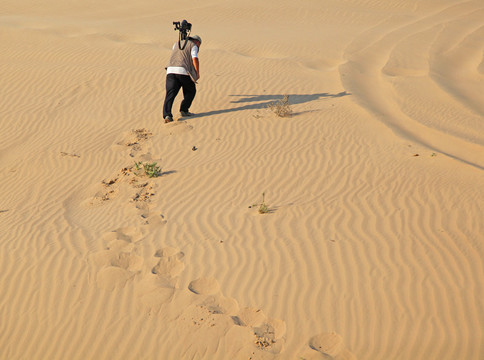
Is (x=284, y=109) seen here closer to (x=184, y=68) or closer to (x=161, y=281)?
(x=184, y=68)

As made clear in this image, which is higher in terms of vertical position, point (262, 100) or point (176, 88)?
point (262, 100)

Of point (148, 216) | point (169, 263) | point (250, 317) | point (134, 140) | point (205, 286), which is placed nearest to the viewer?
point (250, 317)

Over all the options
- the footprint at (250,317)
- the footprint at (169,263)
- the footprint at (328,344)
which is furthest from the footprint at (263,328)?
the footprint at (169,263)

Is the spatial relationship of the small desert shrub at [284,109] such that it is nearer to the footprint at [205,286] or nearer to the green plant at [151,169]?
the green plant at [151,169]

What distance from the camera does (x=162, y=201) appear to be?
19.8ft

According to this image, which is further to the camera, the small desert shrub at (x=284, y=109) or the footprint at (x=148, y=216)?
the small desert shrub at (x=284, y=109)

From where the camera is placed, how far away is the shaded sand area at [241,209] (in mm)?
3932

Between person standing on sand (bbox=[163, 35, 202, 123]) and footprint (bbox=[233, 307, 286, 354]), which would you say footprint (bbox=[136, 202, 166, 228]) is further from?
person standing on sand (bbox=[163, 35, 202, 123])

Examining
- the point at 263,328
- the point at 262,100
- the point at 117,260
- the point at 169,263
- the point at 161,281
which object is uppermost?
the point at 262,100

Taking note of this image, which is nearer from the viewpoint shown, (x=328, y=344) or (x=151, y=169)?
(x=328, y=344)

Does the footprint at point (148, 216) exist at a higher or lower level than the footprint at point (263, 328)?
higher

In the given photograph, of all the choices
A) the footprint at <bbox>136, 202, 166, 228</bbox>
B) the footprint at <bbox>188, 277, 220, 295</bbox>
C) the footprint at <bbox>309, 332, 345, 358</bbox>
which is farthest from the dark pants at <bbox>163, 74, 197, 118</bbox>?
the footprint at <bbox>309, 332, 345, 358</bbox>

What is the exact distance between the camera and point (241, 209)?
571 cm

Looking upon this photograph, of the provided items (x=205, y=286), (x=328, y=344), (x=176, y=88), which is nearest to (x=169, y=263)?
(x=205, y=286)
